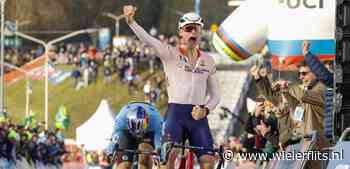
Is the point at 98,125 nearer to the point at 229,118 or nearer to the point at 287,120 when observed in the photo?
the point at 229,118

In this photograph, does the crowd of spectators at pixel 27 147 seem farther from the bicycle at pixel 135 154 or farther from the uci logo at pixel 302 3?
the bicycle at pixel 135 154

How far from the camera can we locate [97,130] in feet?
104

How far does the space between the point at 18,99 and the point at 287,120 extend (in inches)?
1327

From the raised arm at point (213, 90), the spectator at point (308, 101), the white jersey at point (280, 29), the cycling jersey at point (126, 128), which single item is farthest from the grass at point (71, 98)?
the raised arm at point (213, 90)

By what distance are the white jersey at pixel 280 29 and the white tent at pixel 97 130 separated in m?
10.3

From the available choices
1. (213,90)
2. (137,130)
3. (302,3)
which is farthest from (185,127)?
(302,3)

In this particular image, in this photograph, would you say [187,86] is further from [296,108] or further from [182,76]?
[296,108]

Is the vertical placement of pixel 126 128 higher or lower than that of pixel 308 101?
lower

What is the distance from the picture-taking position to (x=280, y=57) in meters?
18.0

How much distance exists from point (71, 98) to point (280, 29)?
28.1 metres

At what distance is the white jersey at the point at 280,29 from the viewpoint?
16688 millimetres

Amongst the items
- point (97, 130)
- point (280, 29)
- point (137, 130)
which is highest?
point (280, 29)

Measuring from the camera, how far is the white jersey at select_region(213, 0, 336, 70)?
16688 mm

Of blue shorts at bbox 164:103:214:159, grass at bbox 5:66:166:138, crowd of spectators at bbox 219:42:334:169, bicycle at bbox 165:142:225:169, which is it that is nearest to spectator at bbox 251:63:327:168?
crowd of spectators at bbox 219:42:334:169
